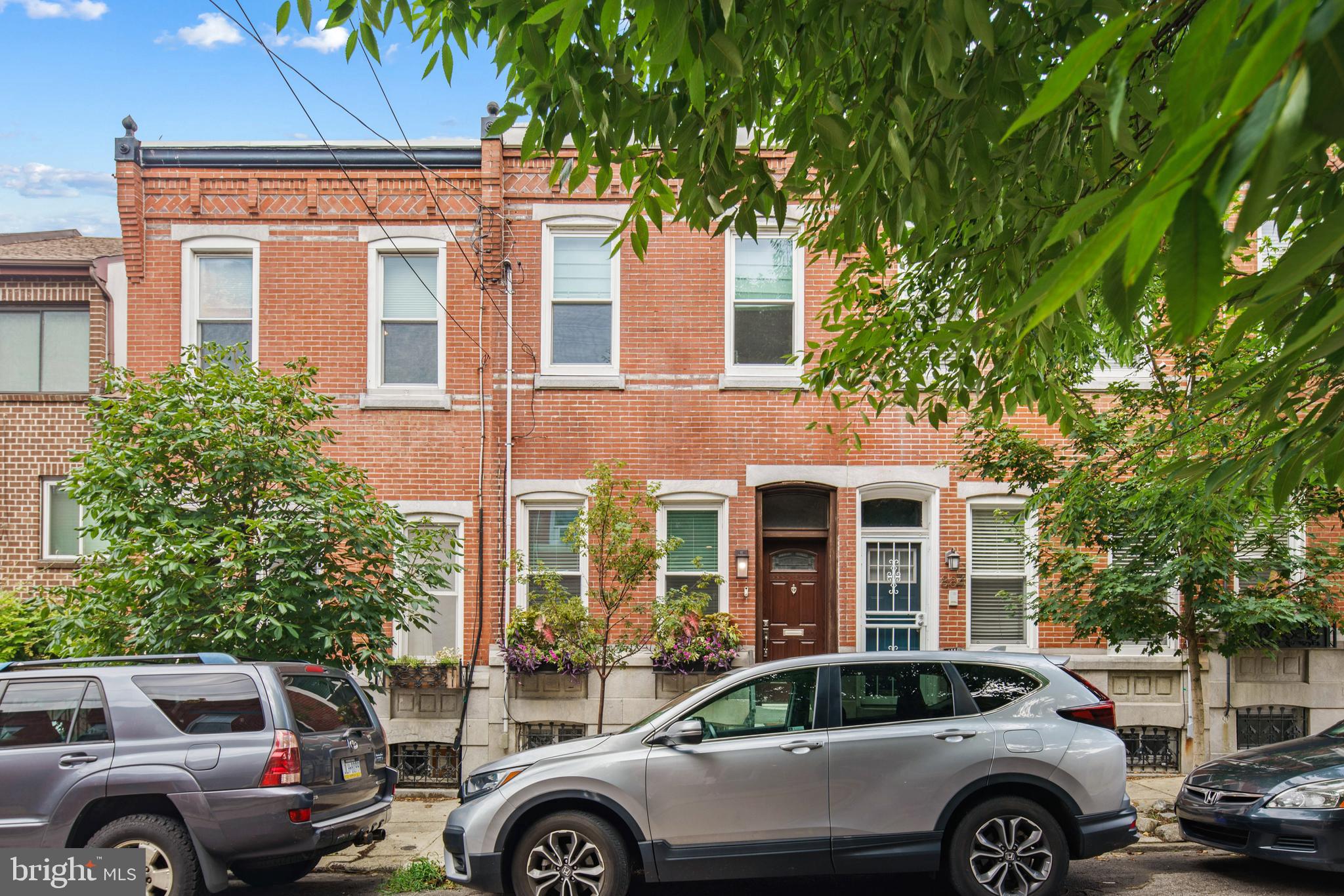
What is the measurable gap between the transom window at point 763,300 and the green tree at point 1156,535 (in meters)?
3.36

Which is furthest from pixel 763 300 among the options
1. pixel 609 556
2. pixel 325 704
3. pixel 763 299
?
pixel 325 704

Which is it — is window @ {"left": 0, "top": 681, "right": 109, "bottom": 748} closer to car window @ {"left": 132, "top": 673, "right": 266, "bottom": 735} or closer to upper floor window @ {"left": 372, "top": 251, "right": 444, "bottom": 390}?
car window @ {"left": 132, "top": 673, "right": 266, "bottom": 735}

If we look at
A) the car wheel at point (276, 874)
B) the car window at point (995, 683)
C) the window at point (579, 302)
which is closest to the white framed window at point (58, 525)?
the window at point (579, 302)

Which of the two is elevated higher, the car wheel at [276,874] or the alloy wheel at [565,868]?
the alloy wheel at [565,868]

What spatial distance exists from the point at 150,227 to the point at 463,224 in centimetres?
416

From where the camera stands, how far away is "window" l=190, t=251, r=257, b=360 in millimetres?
12602

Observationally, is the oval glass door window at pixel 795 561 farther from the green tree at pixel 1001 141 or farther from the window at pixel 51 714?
the window at pixel 51 714

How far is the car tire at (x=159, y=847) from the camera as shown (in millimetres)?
6281

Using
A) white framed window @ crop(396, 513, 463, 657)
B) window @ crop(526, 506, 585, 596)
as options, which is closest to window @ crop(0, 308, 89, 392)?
white framed window @ crop(396, 513, 463, 657)

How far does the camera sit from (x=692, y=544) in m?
12.4

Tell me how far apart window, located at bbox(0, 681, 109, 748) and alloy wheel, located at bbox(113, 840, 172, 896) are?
77cm

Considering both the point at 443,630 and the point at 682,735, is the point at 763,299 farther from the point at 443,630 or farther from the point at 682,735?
the point at 682,735

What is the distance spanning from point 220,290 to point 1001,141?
12841 mm

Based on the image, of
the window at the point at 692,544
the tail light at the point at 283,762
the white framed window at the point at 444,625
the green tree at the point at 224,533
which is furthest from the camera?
the window at the point at 692,544
